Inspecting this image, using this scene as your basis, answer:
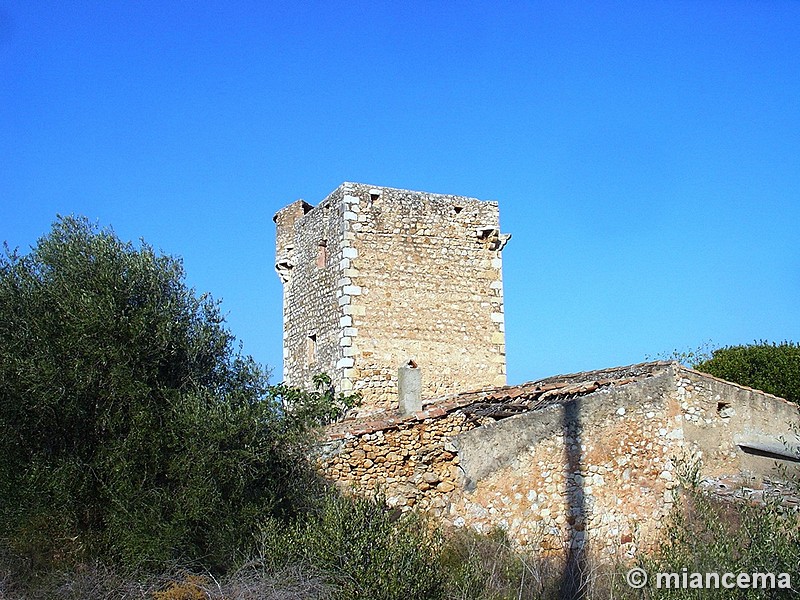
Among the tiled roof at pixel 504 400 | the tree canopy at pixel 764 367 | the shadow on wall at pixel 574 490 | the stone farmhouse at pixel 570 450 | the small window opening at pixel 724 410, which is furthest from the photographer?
the tree canopy at pixel 764 367

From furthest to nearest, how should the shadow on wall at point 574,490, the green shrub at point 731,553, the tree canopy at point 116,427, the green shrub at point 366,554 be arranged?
1. the shadow on wall at point 574,490
2. the tree canopy at point 116,427
3. the green shrub at point 366,554
4. the green shrub at point 731,553

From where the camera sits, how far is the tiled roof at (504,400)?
13125mm

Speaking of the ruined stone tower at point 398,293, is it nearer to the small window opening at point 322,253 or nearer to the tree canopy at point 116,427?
the small window opening at point 322,253

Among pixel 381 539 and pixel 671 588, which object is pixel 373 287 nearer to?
pixel 381 539

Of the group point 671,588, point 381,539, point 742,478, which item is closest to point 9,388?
point 381,539

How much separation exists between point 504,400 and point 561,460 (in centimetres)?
148

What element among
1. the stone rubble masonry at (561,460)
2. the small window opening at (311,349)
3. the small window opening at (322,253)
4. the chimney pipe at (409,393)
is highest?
the small window opening at (322,253)

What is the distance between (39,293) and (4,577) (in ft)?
10.4

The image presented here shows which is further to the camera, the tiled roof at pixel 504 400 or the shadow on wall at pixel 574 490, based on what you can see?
the tiled roof at pixel 504 400

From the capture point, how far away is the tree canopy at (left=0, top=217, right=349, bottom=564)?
9.57 meters

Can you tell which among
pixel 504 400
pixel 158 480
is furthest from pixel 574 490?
pixel 158 480

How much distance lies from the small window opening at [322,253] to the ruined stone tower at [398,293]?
0.09ft

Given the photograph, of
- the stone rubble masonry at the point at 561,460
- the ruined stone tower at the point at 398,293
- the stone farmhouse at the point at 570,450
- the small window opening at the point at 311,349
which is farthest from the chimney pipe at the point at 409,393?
the small window opening at the point at 311,349

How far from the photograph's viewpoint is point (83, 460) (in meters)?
9.88
